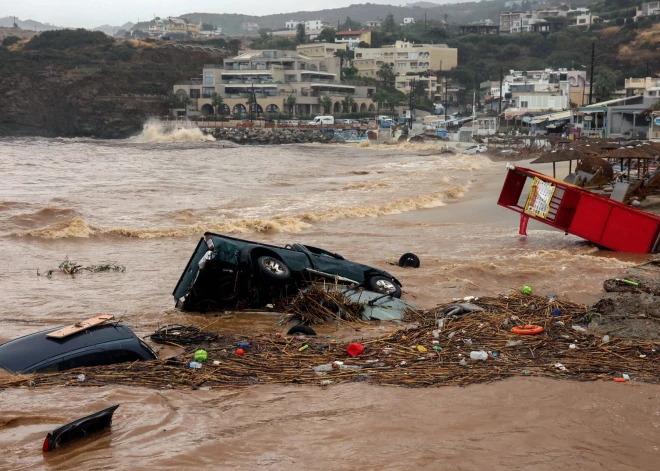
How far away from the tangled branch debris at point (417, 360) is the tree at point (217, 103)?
111m

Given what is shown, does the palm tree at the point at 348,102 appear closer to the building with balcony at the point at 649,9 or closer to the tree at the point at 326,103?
the tree at the point at 326,103

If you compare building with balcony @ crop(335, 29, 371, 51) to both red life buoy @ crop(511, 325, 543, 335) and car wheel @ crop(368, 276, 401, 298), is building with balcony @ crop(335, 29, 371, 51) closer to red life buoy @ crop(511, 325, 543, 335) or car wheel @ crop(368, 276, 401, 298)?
car wheel @ crop(368, 276, 401, 298)

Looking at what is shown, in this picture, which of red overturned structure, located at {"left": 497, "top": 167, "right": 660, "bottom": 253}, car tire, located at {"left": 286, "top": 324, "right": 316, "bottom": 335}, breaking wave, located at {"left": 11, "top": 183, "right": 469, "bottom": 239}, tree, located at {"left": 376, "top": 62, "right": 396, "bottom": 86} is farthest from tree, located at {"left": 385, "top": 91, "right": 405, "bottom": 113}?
car tire, located at {"left": 286, "top": 324, "right": 316, "bottom": 335}

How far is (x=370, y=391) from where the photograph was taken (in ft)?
21.4

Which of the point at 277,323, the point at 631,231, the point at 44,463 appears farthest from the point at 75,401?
the point at 631,231

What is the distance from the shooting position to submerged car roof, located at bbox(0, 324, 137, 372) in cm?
707

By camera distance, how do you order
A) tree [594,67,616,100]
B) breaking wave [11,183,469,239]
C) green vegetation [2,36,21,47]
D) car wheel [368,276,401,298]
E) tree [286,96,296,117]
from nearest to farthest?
car wheel [368,276,401,298] < breaking wave [11,183,469,239] < tree [594,67,616,100] < tree [286,96,296,117] < green vegetation [2,36,21,47]

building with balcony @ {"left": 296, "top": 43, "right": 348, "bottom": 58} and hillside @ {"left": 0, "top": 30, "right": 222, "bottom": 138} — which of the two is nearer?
hillside @ {"left": 0, "top": 30, "right": 222, "bottom": 138}

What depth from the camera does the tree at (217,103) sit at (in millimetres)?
116750

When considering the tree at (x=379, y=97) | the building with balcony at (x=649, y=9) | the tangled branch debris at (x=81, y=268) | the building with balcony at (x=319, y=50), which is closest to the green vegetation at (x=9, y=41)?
the building with balcony at (x=319, y=50)

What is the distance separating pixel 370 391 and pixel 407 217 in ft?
57.8

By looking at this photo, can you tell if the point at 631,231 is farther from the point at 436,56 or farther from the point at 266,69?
the point at 436,56

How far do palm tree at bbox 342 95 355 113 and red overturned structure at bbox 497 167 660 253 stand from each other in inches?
4148

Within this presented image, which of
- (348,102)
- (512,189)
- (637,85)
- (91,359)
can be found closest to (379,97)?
(348,102)
